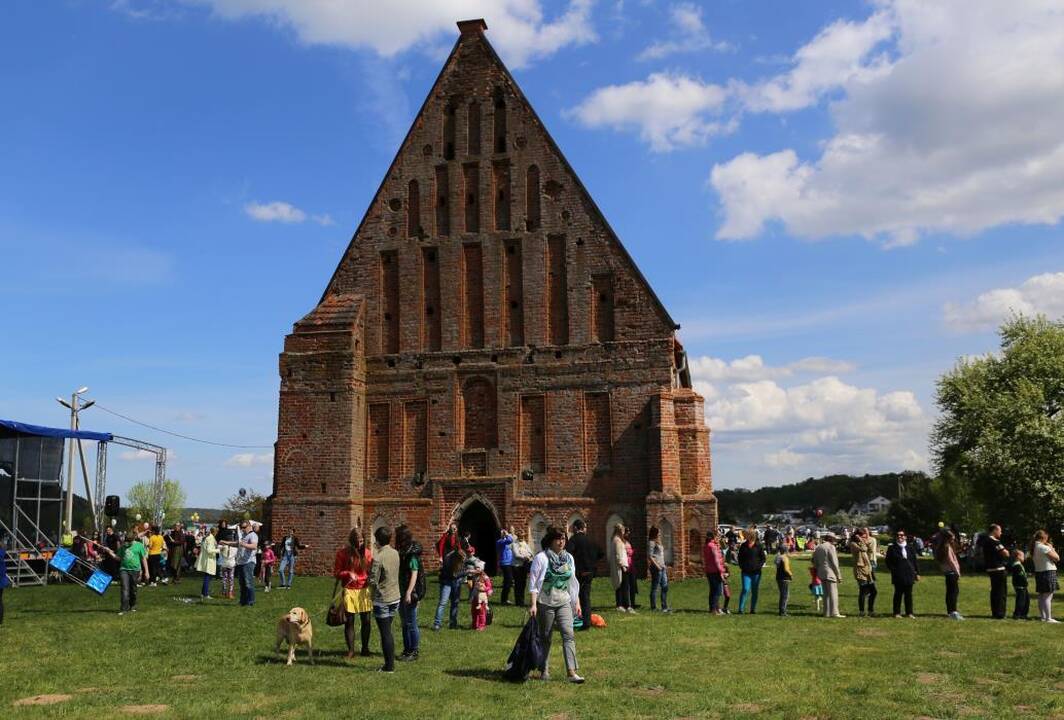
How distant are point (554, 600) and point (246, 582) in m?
9.51

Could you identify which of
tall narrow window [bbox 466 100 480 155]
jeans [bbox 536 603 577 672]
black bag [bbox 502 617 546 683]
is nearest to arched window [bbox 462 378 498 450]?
tall narrow window [bbox 466 100 480 155]

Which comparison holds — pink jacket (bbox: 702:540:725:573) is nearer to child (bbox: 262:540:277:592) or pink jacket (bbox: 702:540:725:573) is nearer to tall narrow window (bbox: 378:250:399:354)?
child (bbox: 262:540:277:592)

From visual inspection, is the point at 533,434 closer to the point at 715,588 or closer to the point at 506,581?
the point at 506,581

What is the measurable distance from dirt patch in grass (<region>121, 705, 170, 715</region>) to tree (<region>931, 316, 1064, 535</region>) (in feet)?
110

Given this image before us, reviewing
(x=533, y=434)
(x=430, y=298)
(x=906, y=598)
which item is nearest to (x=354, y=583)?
(x=906, y=598)

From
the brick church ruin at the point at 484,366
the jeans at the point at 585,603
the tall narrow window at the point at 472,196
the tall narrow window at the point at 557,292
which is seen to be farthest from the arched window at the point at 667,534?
the tall narrow window at the point at 472,196

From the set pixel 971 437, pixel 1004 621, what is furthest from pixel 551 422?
pixel 971 437

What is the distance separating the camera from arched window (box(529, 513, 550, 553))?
2623 cm

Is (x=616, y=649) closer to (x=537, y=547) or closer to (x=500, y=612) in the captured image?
(x=500, y=612)

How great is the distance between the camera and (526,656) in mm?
10109

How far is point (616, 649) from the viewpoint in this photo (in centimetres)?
1254

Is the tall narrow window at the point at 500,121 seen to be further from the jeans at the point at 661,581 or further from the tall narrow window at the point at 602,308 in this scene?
the jeans at the point at 661,581

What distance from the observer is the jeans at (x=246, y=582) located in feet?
57.5

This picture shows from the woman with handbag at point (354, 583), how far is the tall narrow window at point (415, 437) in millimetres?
→ 15475
